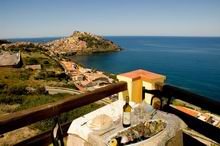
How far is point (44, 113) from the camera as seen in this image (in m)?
2.71

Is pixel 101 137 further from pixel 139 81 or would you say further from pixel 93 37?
pixel 93 37

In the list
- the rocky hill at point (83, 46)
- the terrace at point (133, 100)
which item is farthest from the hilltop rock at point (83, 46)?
the terrace at point (133, 100)

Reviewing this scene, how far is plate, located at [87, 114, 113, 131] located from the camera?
2.63 metres

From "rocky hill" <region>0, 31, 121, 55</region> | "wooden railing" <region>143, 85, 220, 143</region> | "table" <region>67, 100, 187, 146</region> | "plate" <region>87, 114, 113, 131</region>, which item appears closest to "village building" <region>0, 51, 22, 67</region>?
"wooden railing" <region>143, 85, 220, 143</region>

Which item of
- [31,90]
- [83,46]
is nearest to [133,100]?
[31,90]

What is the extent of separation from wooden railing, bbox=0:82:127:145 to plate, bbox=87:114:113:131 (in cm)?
41

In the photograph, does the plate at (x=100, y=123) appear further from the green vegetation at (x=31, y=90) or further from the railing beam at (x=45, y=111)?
the green vegetation at (x=31, y=90)

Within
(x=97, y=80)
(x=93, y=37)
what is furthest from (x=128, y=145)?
(x=93, y=37)

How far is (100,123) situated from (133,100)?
4.40ft

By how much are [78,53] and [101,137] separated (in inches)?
5034

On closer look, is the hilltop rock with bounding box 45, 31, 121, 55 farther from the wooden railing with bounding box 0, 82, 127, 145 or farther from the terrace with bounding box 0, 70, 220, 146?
the wooden railing with bounding box 0, 82, 127, 145

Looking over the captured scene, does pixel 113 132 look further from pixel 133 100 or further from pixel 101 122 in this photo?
pixel 133 100

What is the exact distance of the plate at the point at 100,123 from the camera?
263cm

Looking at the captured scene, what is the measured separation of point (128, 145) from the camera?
2234 mm
